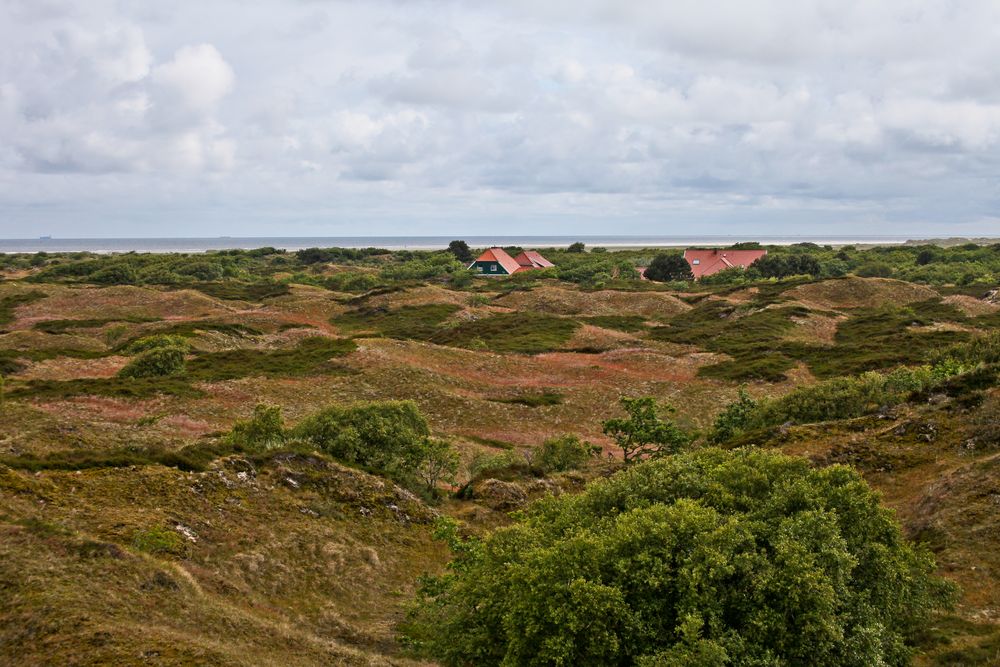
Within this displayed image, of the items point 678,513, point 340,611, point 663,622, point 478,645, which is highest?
point 678,513

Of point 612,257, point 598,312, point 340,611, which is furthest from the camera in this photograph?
point 612,257

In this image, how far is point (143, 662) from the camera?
554 inches

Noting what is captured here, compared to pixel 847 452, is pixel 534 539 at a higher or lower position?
higher

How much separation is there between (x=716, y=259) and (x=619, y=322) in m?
74.5

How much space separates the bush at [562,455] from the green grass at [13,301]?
71862 mm

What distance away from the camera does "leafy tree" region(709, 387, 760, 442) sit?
40062 mm

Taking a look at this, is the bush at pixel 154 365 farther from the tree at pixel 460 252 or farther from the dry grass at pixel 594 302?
the tree at pixel 460 252

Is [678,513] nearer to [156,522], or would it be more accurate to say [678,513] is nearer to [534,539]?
[534,539]

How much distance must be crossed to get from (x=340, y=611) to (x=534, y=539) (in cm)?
758

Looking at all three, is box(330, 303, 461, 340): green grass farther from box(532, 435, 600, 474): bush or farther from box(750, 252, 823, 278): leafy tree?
box(750, 252, 823, 278): leafy tree

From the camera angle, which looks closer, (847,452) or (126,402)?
(847,452)

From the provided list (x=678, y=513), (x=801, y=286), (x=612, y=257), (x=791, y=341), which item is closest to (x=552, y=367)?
(x=791, y=341)

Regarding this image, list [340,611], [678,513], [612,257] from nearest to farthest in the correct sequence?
[678,513], [340,611], [612,257]

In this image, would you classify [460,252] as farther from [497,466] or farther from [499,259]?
[497,466]
